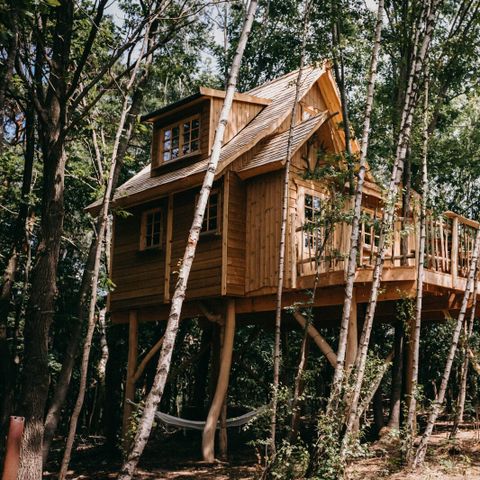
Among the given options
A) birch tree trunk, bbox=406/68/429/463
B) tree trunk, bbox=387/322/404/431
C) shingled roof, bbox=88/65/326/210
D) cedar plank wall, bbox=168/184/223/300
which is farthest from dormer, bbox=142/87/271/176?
tree trunk, bbox=387/322/404/431

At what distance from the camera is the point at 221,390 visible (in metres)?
12.2

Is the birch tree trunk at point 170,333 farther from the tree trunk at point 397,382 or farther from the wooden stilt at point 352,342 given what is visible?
the tree trunk at point 397,382

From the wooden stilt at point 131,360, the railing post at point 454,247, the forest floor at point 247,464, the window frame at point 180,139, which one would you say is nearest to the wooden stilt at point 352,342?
the forest floor at point 247,464

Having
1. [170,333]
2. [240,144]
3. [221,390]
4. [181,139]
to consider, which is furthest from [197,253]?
[170,333]

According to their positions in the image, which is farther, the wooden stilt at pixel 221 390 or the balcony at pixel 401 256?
the wooden stilt at pixel 221 390

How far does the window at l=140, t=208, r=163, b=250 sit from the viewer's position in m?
14.5

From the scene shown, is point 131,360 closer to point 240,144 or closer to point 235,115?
point 240,144

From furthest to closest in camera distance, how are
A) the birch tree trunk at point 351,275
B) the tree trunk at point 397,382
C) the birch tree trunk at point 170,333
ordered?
the tree trunk at point 397,382, the birch tree trunk at point 351,275, the birch tree trunk at point 170,333

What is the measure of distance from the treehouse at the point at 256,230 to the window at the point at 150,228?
3 cm

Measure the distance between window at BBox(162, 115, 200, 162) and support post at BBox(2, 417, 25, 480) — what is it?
10626mm

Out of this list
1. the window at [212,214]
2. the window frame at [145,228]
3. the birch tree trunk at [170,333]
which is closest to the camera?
the birch tree trunk at [170,333]

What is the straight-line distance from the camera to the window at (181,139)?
14.4m

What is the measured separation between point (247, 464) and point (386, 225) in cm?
625

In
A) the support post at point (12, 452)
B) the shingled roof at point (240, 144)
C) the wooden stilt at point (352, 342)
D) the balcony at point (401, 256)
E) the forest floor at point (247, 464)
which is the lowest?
the forest floor at point (247, 464)
